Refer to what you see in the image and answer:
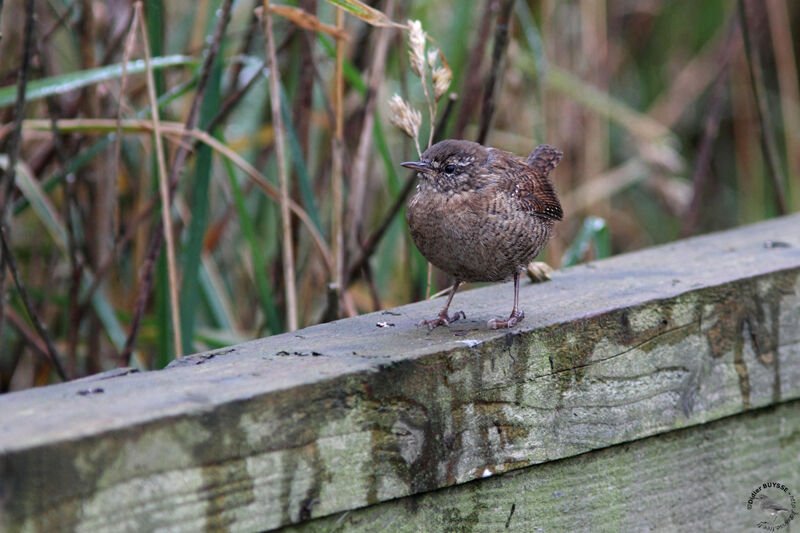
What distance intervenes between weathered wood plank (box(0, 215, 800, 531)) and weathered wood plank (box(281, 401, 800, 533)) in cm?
5

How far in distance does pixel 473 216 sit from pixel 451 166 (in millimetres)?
177

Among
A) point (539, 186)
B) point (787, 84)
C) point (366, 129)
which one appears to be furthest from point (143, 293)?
point (787, 84)

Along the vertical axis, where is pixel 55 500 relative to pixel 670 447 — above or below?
below

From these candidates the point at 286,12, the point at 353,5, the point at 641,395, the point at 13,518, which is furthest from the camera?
the point at 286,12

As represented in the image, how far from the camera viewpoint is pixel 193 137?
2.62m

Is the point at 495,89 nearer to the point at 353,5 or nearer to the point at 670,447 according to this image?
the point at 353,5

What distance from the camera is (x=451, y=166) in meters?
2.36

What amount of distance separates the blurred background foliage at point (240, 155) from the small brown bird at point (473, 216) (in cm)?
28

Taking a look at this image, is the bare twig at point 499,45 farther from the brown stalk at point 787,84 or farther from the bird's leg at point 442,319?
the brown stalk at point 787,84

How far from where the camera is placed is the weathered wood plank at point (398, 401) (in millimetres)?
1267

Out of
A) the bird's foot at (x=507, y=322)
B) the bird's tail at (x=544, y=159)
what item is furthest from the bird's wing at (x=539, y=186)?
the bird's foot at (x=507, y=322)

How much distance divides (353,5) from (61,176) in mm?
1116

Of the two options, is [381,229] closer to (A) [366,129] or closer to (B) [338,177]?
(B) [338,177]

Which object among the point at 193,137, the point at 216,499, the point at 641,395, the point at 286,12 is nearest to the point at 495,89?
the point at 286,12
